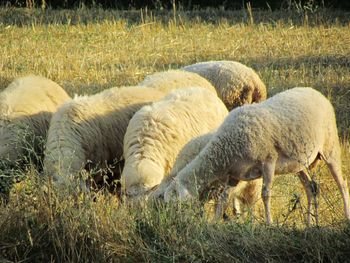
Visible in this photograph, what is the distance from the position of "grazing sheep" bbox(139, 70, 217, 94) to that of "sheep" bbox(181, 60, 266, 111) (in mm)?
878

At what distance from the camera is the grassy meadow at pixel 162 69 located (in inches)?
269

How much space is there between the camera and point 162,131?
9.03m

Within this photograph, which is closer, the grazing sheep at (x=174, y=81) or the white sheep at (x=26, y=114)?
the white sheep at (x=26, y=114)

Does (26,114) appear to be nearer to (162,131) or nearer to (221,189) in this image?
(162,131)

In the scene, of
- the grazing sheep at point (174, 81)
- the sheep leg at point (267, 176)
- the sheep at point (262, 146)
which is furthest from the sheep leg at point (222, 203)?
the grazing sheep at point (174, 81)

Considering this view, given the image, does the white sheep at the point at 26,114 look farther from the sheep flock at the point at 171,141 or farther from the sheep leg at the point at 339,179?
the sheep leg at the point at 339,179

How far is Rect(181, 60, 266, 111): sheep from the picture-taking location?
12.0 m

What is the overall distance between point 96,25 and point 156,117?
1120 cm

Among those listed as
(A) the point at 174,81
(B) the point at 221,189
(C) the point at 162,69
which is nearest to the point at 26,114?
(A) the point at 174,81

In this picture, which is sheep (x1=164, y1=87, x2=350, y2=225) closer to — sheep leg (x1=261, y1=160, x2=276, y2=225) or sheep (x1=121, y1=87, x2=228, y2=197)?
sheep leg (x1=261, y1=160, x2=276, y2=225)

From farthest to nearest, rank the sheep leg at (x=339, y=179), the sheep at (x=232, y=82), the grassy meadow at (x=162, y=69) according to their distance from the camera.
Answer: the sheep at (x=232, y=82) < the sheep leg at (x=339, y=179) < the grassy meadow at (x=162, y=69)

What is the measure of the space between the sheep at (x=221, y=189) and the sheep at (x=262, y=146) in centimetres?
18

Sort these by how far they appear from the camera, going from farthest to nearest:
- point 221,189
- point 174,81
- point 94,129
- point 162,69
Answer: point 162,69, point 174,81, point 94,129, point 221,189

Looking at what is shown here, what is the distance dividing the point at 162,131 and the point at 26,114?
1.64 metres
